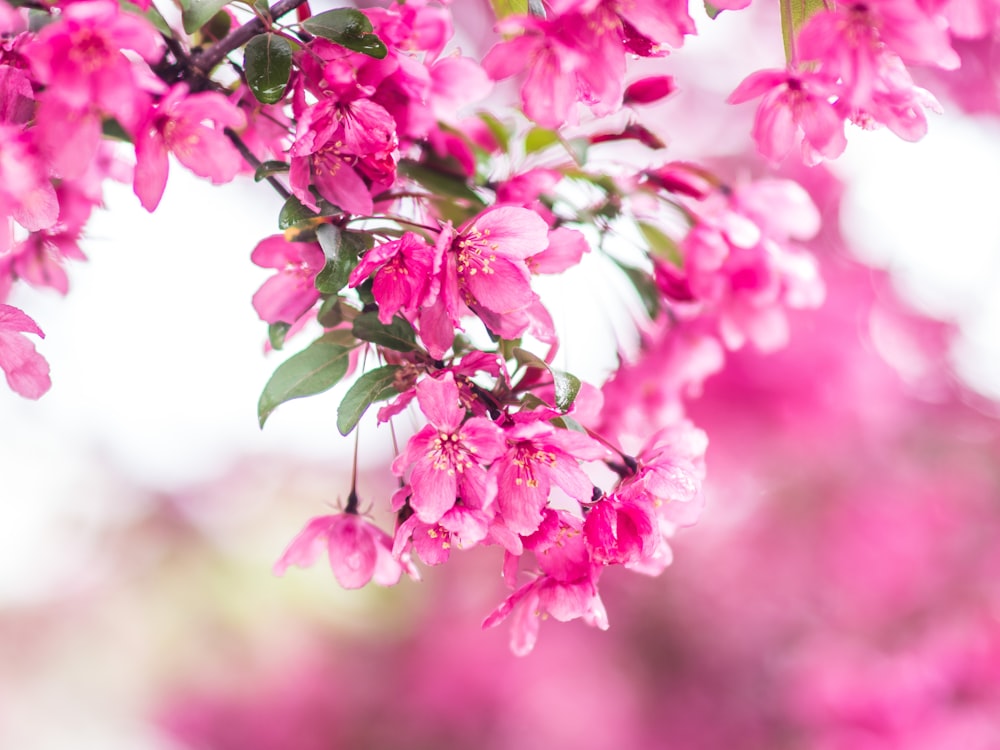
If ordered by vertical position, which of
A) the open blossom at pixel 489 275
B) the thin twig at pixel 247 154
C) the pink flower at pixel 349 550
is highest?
the thin twig at pixel 247 154

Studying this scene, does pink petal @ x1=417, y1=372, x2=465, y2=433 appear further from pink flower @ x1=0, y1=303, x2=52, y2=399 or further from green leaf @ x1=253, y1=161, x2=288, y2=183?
pink flower @ x1=0, y1=303, x2=52, y2=399

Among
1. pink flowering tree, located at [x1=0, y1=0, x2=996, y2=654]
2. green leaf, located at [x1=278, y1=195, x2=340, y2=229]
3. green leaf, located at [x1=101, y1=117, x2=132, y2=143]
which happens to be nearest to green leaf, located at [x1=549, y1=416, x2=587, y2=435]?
pink flowering tree, located at [x1=0, y1=0, x2=996, y2=654]

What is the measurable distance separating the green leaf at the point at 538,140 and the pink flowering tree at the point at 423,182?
122 millimetres

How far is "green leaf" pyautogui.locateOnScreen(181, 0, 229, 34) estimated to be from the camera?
0.65 metres

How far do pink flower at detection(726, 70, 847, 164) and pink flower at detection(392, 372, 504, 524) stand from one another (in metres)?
0.34

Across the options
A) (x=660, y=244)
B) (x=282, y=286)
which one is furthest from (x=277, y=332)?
(x=660, y=244)

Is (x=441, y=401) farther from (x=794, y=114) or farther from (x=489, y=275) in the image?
(x=794, y=114)

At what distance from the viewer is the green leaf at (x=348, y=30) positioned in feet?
2.15

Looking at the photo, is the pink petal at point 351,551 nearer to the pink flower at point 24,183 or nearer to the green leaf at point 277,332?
the green leaf at point 277,332

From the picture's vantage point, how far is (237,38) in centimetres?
69

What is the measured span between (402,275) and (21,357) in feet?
1.15

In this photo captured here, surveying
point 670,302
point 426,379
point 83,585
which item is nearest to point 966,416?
point 670,302

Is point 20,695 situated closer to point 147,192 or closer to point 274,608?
point 274,608

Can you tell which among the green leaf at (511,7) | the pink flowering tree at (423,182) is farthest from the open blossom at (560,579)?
the green leaf at (511,7)
